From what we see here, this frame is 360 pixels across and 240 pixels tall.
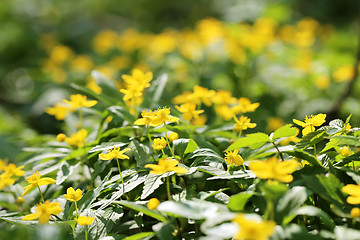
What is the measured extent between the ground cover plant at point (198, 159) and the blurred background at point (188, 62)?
0.06 ft

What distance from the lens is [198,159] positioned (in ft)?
3.95

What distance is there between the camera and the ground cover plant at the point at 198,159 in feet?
3.06

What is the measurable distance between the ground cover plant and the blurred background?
0.02 meters

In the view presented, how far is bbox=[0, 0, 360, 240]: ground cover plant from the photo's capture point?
3.06ft

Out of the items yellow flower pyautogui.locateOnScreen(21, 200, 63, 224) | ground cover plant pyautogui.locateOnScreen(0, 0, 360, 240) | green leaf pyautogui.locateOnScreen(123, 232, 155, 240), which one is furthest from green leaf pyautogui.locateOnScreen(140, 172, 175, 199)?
yellow flower pyautogui.locateOnScreen(21, 200, 63, 224)

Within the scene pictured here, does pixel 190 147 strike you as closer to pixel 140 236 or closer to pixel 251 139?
pixel 251 139

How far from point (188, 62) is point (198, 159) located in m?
1.87

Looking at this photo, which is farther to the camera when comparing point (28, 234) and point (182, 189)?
point (182, 189)

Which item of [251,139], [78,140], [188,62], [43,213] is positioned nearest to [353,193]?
[251,139]

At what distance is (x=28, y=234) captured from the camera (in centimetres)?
98

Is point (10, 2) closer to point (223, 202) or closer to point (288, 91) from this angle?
point (288, 91)

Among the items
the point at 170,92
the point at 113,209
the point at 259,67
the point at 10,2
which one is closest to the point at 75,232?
the point at 113,209

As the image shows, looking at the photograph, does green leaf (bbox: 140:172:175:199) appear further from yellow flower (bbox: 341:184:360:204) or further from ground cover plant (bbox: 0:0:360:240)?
yellow flower (bbox: 341:184:360:204)

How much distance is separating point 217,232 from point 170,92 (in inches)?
83.2
